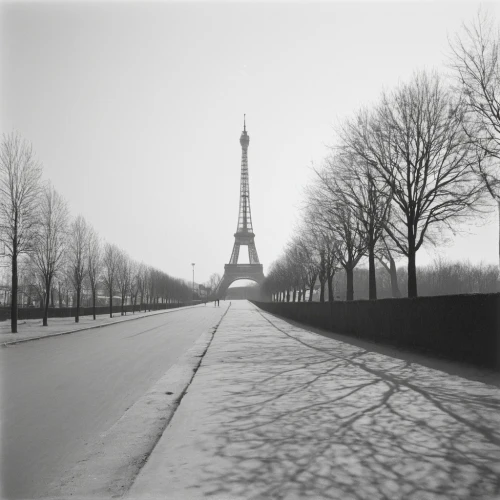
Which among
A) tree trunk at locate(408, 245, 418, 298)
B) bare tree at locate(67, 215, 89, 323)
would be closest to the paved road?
tree trunk at locate(408, 245, 418, 298)

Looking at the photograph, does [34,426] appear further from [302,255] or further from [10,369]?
[302,255]

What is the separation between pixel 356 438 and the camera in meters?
4.69

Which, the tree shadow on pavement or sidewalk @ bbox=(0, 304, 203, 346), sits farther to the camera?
sidewalk @ bbox=(0, 304, 203, 346)

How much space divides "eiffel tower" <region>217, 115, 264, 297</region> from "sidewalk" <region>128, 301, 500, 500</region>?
9533 cm

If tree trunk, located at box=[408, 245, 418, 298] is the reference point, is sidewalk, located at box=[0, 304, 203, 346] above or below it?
below

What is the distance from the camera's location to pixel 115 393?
299 inches

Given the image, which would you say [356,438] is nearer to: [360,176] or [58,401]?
[58,401]

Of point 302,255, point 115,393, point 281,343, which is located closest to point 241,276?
point 302,255

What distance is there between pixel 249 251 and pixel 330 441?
4099 inches

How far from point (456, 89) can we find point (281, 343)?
30.1 ft

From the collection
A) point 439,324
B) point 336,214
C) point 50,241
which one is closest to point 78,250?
point 50,241

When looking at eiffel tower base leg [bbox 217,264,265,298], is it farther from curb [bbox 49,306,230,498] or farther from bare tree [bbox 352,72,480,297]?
curb [bbox 49,306,230,498]

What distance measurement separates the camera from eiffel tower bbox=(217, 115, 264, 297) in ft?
343

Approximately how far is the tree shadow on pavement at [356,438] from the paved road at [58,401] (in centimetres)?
132
